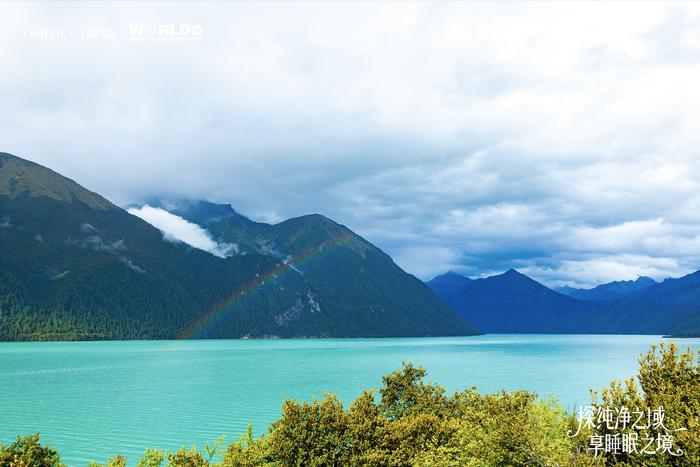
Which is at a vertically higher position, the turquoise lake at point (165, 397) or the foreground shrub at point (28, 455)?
the foreground shrub at point (28, 455)

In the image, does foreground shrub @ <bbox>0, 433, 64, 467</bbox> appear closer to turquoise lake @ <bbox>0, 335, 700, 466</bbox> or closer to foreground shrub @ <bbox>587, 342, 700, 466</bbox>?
foreground shrub @ <bbox>587, 342, 700, 466</bbox>

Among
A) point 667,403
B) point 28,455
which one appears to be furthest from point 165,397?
point 667,403

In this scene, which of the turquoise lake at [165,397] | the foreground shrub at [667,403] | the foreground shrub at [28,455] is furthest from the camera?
the turquoise lake at [165,397]

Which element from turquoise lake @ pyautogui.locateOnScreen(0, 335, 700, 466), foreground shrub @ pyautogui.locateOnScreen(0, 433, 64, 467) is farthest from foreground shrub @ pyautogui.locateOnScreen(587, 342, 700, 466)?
turquoise lake @ pyautogui.locateOnScreen(0, 335, 700, 466)

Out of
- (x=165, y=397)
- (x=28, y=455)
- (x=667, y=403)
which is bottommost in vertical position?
(x=165, y=397)

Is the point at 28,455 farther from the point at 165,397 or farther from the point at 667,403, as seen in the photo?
the point at 165,397

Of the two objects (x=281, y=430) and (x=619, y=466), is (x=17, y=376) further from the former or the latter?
(x=619, y=466)

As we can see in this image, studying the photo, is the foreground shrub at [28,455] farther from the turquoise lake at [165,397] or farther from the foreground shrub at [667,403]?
the turquoise lake at [165,397]

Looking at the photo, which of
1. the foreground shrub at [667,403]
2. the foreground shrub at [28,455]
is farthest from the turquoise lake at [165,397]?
the foreground shrub at [667,403]

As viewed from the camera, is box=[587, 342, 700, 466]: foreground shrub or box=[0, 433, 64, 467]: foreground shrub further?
box=[587, 342, 700, 466]: foreground shrub

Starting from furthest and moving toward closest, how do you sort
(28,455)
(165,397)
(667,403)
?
1. (165,397)
2. (667,403)
3. (28,455)

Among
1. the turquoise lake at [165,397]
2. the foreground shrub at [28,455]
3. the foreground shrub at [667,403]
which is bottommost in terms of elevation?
the turquoise lake at [165,397]

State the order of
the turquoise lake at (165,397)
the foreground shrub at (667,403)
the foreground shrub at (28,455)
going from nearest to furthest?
1. the foreground shrub at (28,455)
2. the foreground shrub at (667,403)
3. the turquoise lake at (165,397)

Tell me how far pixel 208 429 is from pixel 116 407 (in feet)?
112
